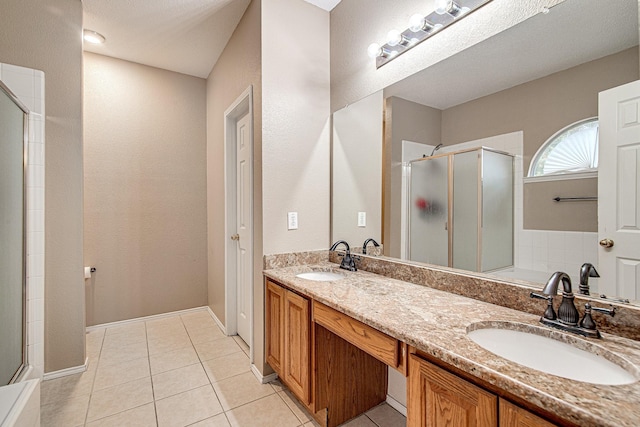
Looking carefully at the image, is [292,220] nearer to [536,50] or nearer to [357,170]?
[357,170]

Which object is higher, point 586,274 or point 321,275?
point 586,274

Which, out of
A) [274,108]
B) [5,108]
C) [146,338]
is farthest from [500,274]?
[146,338]

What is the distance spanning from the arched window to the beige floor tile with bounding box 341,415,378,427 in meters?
1.56

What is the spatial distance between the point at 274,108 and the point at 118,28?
1728 mm

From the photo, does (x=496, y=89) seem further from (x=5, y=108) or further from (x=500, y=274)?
(x=5, y=108)

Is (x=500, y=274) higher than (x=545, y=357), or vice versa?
(x=500, y=274)

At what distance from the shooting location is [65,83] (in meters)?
2.15

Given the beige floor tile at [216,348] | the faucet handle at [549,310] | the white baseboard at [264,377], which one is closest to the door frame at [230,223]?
the beige floor tile at [216,348]

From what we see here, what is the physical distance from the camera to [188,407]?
70.1 inches

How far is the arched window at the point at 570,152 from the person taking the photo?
100 cm

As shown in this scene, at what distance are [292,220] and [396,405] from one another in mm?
1361

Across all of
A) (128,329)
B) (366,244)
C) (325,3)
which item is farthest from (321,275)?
(128,329)

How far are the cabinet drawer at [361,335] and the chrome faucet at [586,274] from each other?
67 centimetres

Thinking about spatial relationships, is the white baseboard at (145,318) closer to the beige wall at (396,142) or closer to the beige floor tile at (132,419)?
the beige floor tile at (132,419)
